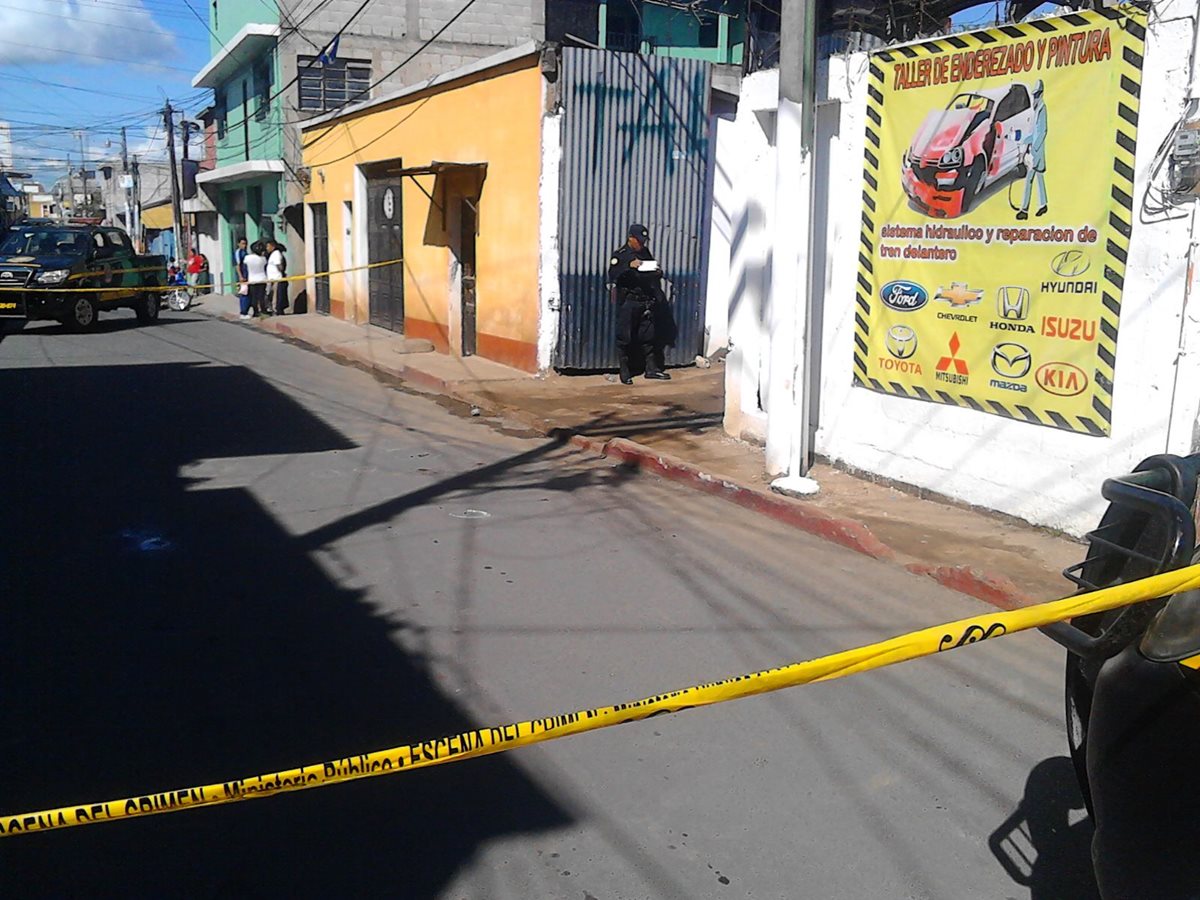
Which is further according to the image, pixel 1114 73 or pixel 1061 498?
pixel 1061 498

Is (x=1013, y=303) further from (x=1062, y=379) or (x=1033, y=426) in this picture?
(x=1033, y=426)

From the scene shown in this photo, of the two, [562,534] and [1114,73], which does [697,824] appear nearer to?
[562,534]

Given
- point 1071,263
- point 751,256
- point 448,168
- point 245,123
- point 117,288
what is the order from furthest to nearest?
1. point 245,123
2. point 117,288
3. point 448,168
4. point 751,256
5. point 1071,263

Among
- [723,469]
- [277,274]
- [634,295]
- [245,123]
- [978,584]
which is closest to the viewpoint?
[978,584]

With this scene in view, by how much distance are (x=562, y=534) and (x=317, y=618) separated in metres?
2.12

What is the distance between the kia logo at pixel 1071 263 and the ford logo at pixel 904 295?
1060mm

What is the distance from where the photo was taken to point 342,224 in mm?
23562

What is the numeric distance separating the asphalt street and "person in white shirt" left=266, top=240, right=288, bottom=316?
676 inches

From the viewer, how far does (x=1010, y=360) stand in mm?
7156

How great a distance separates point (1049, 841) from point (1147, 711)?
153 centimetres

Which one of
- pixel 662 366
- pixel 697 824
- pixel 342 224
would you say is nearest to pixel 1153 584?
pixel 697 824

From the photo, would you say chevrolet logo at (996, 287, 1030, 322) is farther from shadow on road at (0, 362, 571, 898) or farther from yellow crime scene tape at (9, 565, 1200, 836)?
yellow crime scene tape at (9, 565, 1200, 836)

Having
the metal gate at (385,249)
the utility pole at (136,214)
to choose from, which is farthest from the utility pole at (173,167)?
the metal gate at (385,249)

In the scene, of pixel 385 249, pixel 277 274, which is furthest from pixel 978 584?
pixel 277 274
